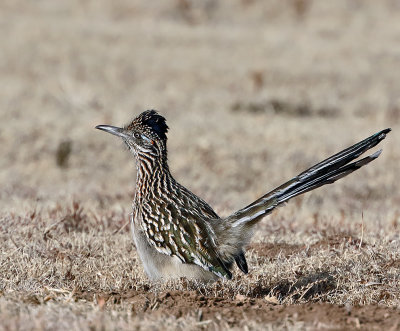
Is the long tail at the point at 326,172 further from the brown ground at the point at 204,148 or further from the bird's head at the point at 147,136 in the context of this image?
the bird's head at the point at 147,136

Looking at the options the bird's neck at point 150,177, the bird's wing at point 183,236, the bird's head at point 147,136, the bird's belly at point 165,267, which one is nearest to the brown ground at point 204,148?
the bird's belly at point 165,267

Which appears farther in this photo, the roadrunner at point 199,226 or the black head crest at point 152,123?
the black head crest at point 152,123

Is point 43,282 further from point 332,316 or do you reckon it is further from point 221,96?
point 221,96

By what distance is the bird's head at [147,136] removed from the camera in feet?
18.1

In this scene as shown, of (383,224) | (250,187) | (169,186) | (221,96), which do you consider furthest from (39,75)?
(169,186)

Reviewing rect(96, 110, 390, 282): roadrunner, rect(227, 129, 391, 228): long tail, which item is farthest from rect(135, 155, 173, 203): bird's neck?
rect(227, 129, 391, 228): long tail

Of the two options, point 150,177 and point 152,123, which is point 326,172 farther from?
point 152,123

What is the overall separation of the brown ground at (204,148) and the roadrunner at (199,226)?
176 millimetres

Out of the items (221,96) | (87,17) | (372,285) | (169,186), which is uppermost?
(87,17)

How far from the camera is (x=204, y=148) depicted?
42.9 feet

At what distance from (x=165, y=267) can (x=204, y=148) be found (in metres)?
8.14

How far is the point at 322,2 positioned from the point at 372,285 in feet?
90.0

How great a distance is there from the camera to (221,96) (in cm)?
1900

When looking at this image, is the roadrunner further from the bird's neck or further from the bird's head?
the bird's head
